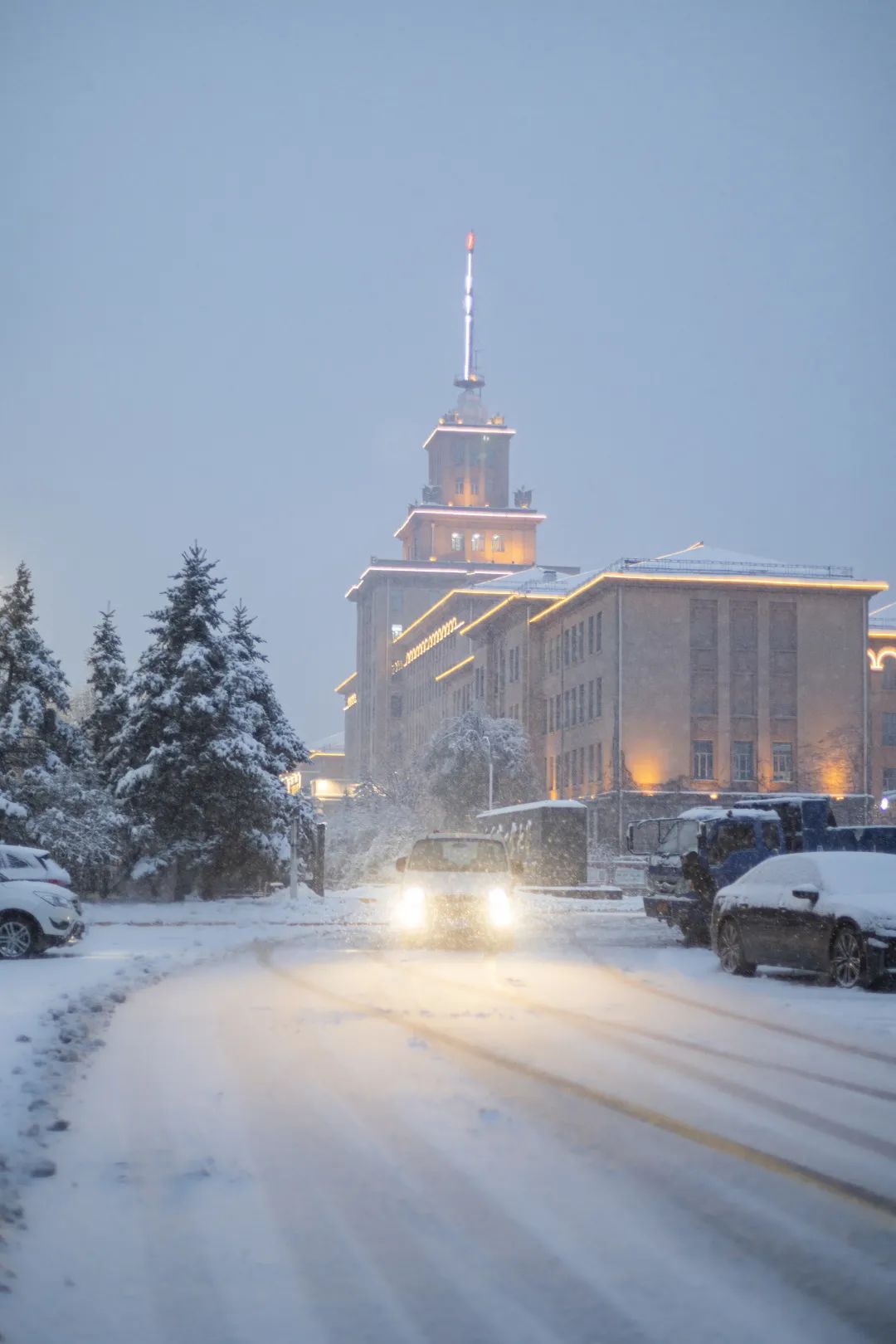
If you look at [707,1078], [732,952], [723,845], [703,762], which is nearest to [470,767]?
[703,762]

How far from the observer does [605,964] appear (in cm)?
2302

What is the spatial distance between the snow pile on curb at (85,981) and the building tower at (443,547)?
10954cm

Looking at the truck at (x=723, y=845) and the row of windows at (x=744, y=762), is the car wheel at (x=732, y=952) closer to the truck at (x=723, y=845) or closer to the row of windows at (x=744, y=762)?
the truck at (x=723, y=845)

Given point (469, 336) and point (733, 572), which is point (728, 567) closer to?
point (733, 572)

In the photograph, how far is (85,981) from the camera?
60.3 ft

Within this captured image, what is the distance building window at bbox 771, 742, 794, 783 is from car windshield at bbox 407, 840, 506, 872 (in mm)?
57764

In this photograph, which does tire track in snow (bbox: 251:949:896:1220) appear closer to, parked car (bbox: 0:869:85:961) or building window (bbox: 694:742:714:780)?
parked car (bbox: 0:869:85:961)

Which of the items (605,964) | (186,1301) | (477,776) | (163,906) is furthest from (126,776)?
(477,776)

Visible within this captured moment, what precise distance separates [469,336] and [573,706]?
11218 centimetres

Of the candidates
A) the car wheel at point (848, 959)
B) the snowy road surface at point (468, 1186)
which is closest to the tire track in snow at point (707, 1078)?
the snowy road surface at point (468, 1186)

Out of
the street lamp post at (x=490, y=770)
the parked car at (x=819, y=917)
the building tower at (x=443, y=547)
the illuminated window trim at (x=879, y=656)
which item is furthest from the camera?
the building tower at (x=443, y=547)

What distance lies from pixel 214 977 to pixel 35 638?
2479 cm

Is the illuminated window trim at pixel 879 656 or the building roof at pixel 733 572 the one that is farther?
the illuminated window trim at pixel 879 656

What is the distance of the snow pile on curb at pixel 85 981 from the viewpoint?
8727mm
